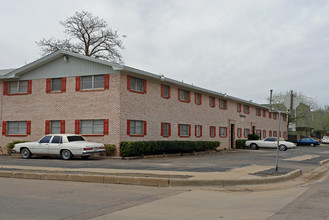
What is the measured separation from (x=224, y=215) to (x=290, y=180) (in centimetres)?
616

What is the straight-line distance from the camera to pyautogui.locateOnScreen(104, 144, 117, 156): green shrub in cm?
2222

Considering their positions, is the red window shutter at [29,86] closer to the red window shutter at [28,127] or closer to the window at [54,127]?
the red window shutter at [28,127]

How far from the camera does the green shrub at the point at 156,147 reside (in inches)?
872

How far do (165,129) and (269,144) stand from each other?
1518 centimetres

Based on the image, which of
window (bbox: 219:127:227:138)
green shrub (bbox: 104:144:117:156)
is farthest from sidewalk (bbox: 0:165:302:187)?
window (bbox: 219:127:227:138)

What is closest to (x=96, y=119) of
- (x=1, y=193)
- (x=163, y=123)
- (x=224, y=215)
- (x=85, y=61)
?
(x=85, y=61)

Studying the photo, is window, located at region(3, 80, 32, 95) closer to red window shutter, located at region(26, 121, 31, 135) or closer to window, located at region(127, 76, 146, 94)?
red window shutter, located at region(26, 121, 31, 135)

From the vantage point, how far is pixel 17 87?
26375mm

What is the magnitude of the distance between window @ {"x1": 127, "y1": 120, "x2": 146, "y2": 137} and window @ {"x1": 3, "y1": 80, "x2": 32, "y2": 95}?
7.66 metres

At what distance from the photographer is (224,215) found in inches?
289

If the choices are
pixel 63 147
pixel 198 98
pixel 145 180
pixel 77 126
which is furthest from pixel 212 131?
pixel 145 180

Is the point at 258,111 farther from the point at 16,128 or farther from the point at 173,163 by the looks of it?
the point at 173,163

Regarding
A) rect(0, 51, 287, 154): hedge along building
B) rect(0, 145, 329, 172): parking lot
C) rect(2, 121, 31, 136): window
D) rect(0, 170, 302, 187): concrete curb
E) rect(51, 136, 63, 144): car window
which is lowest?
rect(0, 170, 302, 187): concrete curb

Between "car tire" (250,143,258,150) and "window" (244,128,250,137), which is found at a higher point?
"window" (244,128,250,137)
